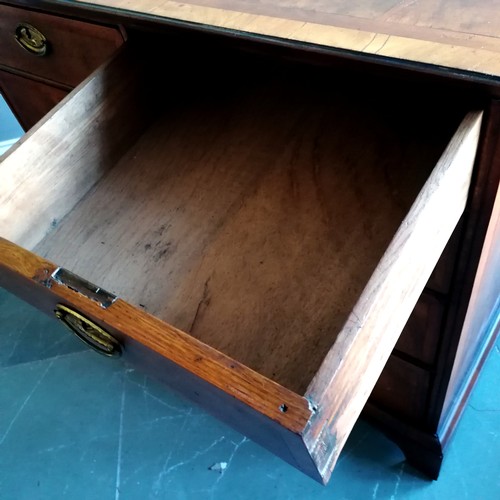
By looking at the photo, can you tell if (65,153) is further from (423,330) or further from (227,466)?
(227,466)

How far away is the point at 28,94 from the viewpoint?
3.28 feet

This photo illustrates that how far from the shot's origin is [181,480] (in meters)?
1.03

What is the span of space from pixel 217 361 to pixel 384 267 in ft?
0.44

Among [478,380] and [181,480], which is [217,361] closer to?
[181,480]

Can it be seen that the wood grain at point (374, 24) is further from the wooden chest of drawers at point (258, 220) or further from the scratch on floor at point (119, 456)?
the scratch on floor at point (119, 456)

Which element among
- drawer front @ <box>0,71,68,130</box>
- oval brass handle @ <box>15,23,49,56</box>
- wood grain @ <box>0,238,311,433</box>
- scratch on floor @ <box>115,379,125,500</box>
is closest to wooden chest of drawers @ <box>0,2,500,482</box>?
wood grain @ <box>0,238,311,433</box>

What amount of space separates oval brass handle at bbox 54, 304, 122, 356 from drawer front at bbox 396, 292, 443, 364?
0.39 metres

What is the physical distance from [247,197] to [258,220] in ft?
0.13

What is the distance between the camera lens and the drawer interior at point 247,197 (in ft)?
1.94

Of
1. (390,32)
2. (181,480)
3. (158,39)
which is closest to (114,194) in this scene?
(158,39)

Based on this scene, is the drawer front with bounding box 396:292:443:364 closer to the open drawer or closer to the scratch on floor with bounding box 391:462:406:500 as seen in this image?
the open drawer

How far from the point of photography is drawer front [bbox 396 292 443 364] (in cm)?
71

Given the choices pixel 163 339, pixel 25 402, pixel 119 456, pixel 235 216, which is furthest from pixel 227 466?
pixel 163 339

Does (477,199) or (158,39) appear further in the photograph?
(158,39)
